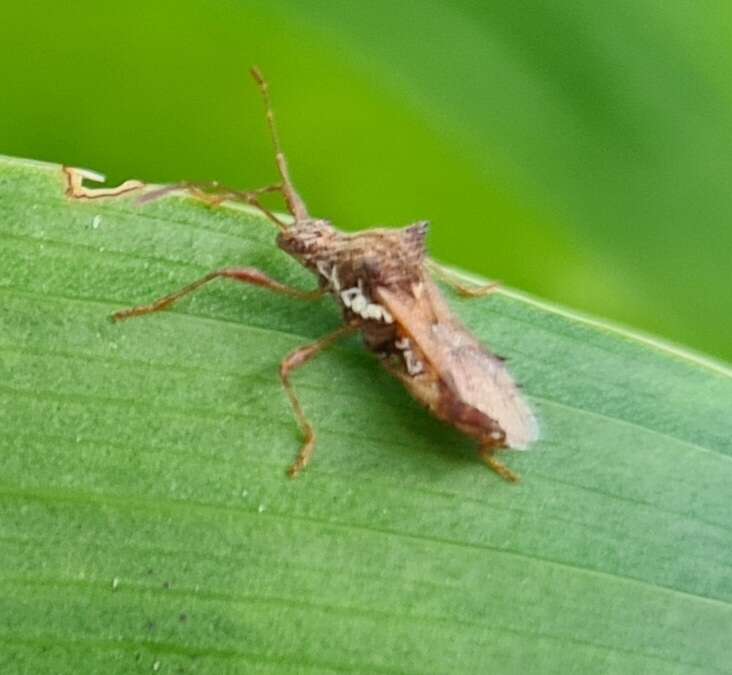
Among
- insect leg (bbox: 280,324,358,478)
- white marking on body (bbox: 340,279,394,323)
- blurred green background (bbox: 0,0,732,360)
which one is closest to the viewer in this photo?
insect leg (bbox: 280,324,358,478)

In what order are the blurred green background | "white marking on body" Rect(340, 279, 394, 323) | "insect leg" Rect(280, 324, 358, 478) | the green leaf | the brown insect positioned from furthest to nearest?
the blurred green background → "white marking on body" Rect(340, 279, 394, 323) → the brown insect → "insect leg" Rect(280, 324, 358, 478) → the green leaf

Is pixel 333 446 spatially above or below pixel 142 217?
below

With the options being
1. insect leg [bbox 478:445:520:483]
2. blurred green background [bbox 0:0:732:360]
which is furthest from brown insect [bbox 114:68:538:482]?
blurred green background [bbox 0:0:732:360]

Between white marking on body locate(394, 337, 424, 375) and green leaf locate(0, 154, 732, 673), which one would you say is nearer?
green leaf locate(0, 154, 732, 673)

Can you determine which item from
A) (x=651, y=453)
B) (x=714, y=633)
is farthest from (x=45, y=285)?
(x=714, y=633)

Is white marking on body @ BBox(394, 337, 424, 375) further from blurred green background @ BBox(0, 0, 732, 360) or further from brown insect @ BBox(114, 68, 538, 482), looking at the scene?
blurred green background @ BBox(0, 0, 732, 360)

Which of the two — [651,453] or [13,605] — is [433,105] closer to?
[651,453]

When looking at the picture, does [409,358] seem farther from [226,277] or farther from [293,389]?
[226,277]
